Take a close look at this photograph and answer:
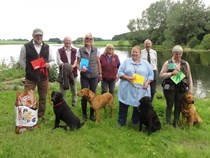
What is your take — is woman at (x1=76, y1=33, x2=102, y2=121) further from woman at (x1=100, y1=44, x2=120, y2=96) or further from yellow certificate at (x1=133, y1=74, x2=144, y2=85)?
yellow certificate at (x1=133, y1=74, x2=144, y2=85)

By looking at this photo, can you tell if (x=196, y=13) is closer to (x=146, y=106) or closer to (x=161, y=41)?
(x=161, y=41)

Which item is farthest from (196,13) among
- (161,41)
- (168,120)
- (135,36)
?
(168,120)

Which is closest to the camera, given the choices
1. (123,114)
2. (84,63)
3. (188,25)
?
(123,114)

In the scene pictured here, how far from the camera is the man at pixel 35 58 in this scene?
565 cm

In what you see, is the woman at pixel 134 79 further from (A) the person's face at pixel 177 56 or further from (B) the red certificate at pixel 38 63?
(B) the red certificate at pixel 38 63

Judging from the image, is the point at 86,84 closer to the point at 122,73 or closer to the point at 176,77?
the point at 122,73

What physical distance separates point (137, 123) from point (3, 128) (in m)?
3.08

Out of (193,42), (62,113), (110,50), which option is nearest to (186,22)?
(193,42)

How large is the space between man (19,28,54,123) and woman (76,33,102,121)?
777mm

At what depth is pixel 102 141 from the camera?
17.3 feet

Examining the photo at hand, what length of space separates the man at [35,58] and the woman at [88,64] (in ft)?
2.55

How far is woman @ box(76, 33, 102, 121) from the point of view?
6.40 metres

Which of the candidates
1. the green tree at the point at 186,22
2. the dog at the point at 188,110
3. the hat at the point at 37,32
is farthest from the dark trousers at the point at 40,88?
the green tree at the point at 186,22

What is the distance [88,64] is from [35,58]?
4.38ft
